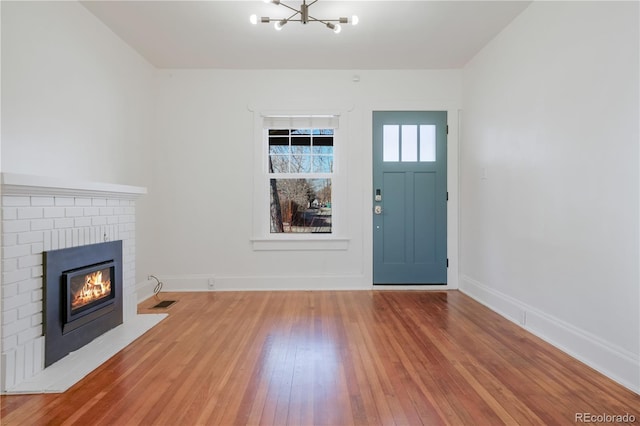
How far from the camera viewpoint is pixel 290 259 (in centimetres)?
401

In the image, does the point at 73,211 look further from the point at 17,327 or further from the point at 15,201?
the point at 17,327

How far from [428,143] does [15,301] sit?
4.09 metres

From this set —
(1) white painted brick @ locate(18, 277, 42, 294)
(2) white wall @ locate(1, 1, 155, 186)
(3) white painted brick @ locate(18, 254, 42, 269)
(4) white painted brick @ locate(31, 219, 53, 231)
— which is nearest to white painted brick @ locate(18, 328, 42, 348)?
(1) white painted brick @ locate(18, 277, 42, 294)

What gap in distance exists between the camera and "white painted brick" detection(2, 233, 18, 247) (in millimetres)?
1791

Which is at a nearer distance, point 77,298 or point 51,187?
point 51,187

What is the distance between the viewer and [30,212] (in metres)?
1.94

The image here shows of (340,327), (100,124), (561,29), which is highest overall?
(561,29)

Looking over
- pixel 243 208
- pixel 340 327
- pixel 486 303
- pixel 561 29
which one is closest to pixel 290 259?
pixel 243 208

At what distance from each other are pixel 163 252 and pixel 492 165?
155 inches

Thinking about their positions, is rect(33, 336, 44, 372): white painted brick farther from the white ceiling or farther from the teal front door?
the teal front door

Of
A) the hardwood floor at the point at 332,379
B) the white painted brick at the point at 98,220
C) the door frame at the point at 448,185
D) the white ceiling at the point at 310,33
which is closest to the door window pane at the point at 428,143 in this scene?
the door frame at the point at 448,185

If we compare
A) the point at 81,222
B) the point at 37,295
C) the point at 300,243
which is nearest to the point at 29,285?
the point at 37,295

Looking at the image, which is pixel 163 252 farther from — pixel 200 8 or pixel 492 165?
pixel 492 165

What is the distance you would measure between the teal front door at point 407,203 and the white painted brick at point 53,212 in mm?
3074
